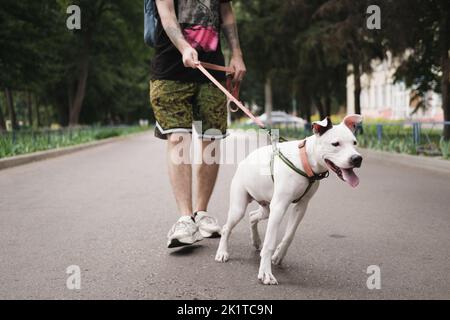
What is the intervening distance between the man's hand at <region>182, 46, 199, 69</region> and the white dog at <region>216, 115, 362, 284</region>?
0.76 metres

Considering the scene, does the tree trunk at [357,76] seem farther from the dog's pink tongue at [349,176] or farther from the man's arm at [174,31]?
the dog's pink tongue at [349,176]

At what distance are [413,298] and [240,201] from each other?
123 centimetres

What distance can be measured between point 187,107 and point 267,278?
1649 millimetres

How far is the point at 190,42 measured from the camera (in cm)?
468

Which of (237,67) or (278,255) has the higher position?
(237,67)

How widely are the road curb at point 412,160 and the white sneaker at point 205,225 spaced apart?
747 centimetres

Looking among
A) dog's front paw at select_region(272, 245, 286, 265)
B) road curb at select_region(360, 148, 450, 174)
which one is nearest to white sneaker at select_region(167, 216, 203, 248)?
dog's front paw at select_region(272, 245, 286, 265)

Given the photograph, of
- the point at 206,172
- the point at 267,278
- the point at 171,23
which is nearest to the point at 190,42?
the point at 171,23

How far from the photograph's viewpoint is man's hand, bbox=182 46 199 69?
4.18 meters

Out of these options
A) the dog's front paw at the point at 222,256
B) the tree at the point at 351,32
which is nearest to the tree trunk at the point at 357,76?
the tree at the point at 351,32

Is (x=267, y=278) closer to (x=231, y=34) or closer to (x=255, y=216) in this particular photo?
(x=255, y=216)

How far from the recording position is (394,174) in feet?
36.6

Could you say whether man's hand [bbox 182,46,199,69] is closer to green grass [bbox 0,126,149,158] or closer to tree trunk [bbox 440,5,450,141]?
green grass [bbox 0,126,149,158]
